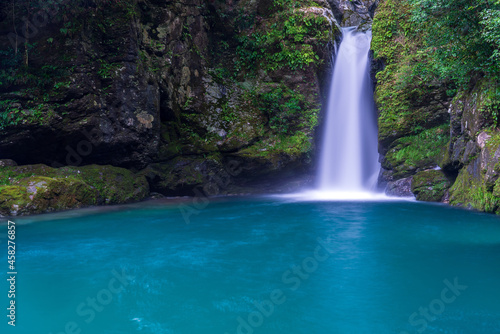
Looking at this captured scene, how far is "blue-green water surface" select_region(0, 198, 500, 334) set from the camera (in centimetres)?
349

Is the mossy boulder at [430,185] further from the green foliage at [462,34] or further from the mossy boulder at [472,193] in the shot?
the green foliage at [462,34]

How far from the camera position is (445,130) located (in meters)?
13.5

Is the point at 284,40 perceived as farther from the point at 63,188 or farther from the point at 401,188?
the point at 63,188

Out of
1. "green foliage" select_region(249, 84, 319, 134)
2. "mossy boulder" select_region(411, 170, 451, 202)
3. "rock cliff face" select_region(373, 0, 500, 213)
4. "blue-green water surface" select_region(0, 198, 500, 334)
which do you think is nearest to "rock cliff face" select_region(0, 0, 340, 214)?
"green foliage" select_region(249, 84, 319, 134)

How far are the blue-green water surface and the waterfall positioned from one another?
314 inches

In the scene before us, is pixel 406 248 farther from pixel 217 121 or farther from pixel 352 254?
pixel 217 121

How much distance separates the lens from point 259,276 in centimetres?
478

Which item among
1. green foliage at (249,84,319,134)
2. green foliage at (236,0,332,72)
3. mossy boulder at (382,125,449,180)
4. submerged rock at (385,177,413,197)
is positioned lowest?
submerged rock at (385,177,413,197)

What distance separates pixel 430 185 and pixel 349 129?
586 cm

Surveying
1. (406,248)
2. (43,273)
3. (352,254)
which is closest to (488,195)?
(406,248)

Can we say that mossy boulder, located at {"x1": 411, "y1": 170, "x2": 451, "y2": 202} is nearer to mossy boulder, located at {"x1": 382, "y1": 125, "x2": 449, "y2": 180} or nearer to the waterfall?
mossy boulder, located at {"x1": 382, "y1": 125, "x2": 449, "y2": 180}

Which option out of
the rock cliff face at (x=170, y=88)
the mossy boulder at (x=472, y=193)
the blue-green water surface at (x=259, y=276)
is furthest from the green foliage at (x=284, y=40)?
the blue-green water surface at (x=259, y=276)

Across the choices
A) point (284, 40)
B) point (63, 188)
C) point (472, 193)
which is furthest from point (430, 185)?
point (63, 188)

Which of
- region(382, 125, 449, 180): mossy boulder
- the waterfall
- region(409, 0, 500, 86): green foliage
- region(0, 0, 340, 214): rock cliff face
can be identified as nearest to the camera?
region(409, 0, 500, 86): green foliage
